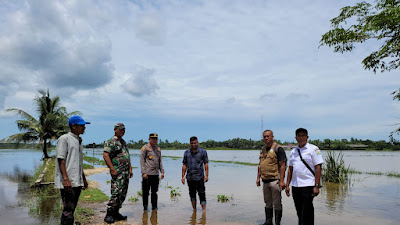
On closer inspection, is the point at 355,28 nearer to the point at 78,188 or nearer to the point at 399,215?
the point at 399,215

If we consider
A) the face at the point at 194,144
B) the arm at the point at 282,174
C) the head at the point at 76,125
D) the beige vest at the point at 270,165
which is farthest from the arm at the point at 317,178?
the head at the point at 76,125

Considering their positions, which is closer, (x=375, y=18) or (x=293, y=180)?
(x=293, y=180)

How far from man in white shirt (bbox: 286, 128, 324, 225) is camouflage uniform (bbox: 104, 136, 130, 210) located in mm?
3497

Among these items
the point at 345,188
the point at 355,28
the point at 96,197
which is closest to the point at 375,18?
the point at 355,28

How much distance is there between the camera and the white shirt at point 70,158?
446cm

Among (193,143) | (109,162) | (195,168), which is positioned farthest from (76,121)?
(195,168)

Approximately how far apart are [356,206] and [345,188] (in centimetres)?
459

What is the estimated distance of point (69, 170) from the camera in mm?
4551

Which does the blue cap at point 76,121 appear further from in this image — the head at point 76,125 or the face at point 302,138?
the face at point 302,138

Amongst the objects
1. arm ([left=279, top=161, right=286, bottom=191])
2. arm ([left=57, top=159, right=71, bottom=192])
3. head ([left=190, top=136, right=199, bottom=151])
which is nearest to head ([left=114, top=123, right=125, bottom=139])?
head ([left=190, top=136, right=199, bottom=151])

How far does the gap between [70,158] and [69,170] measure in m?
0.19

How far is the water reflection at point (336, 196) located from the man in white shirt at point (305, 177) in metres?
4.10

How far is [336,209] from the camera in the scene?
8.60m

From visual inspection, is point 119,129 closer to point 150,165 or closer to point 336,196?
point 150,165
